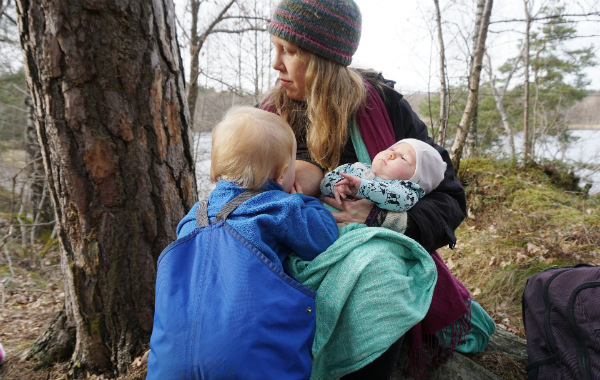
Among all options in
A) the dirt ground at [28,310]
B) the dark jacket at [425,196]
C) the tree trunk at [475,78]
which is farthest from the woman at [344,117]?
the tree trunk at [475,78]

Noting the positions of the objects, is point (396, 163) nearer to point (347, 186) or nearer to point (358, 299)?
point (347, 186)

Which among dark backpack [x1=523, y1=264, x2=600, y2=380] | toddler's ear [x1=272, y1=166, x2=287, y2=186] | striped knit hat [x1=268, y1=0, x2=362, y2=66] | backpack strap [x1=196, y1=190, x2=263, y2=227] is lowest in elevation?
dark backpack [x1=523, y1=264, x2=600, y2=380]

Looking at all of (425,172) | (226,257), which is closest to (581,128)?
(425,172)

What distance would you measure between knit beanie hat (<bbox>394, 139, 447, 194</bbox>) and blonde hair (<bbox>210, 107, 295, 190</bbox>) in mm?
681

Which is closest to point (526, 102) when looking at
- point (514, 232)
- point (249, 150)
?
point (514, 232)

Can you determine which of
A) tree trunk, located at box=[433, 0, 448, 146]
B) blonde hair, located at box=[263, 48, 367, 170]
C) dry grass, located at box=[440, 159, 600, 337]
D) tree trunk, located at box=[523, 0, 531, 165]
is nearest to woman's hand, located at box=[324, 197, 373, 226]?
blonde hair, located at box=[263, 48, 367, 170]

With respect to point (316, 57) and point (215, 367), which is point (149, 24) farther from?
point (215, 367)

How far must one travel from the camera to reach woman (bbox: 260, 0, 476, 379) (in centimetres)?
171

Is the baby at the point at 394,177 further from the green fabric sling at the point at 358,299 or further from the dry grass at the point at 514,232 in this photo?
the dry grass at the point at 514,232

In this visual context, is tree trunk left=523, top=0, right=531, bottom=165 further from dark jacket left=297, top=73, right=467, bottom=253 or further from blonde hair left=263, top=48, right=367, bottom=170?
blonde hair left=263, top=48, right=367, bottom=170

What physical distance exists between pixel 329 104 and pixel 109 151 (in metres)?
Answer: 1.25

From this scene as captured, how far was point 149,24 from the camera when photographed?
5.99 ft

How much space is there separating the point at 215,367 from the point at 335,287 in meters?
0.54

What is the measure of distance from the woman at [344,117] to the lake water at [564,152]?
7.61m
